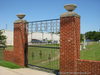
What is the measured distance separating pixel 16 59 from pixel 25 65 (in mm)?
840

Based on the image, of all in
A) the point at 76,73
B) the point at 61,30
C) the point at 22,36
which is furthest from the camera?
the point at 22,36

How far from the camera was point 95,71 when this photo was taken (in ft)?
22.2

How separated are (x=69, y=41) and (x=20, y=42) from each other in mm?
→ 4110

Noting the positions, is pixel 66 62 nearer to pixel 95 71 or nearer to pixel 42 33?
pixel 95 71

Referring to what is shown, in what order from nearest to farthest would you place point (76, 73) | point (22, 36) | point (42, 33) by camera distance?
point (76, 73)
point (42, 33)
point (22, 36)

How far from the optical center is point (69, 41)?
24.9ft

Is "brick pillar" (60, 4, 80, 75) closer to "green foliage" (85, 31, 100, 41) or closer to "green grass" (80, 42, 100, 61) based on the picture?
"green grass" (80, 42, 100, 61)

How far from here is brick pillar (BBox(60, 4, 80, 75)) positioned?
7.46 meters

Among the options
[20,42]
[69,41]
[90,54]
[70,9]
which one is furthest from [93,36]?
[69,41]

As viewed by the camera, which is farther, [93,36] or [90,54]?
[93,36]

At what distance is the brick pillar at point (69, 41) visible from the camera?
7.46 m

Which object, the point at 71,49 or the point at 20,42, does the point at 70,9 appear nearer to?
the point at 71,49

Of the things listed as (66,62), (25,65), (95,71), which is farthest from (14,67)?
(95,71)

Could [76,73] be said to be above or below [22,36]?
below
